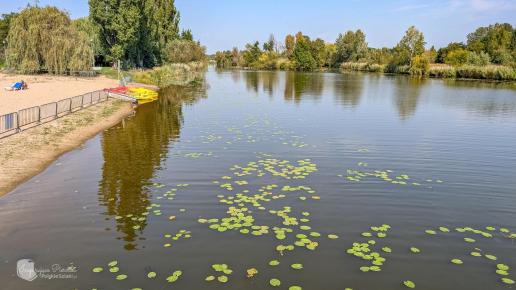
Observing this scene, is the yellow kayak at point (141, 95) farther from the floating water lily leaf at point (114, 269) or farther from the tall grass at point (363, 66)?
the tall grass at point (363, 66)

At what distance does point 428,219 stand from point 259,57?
585 ft

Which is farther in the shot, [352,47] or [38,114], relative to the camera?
[352,47]

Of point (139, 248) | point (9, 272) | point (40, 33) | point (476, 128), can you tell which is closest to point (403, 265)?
point (139, 248)

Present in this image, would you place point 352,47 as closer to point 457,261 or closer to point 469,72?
point 469,72

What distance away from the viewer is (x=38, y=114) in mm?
24109

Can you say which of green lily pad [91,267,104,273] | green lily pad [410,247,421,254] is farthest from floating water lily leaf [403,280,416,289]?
green lily pad [91,267,104,273]

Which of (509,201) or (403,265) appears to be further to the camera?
(509,201)

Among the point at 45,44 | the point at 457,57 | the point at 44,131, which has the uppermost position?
the point at 457,57

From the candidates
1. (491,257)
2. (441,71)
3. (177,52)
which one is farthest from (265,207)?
(441,71)

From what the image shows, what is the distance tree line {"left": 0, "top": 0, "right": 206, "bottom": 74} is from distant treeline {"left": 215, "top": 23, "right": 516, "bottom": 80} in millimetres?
66440

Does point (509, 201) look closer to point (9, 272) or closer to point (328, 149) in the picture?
point (328, 149)

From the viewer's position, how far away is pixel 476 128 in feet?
93.6

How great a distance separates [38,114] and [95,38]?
51.2 m

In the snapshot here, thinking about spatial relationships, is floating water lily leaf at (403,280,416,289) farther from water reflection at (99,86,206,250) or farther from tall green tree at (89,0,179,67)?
tall green tree at (89,0,179,67)
